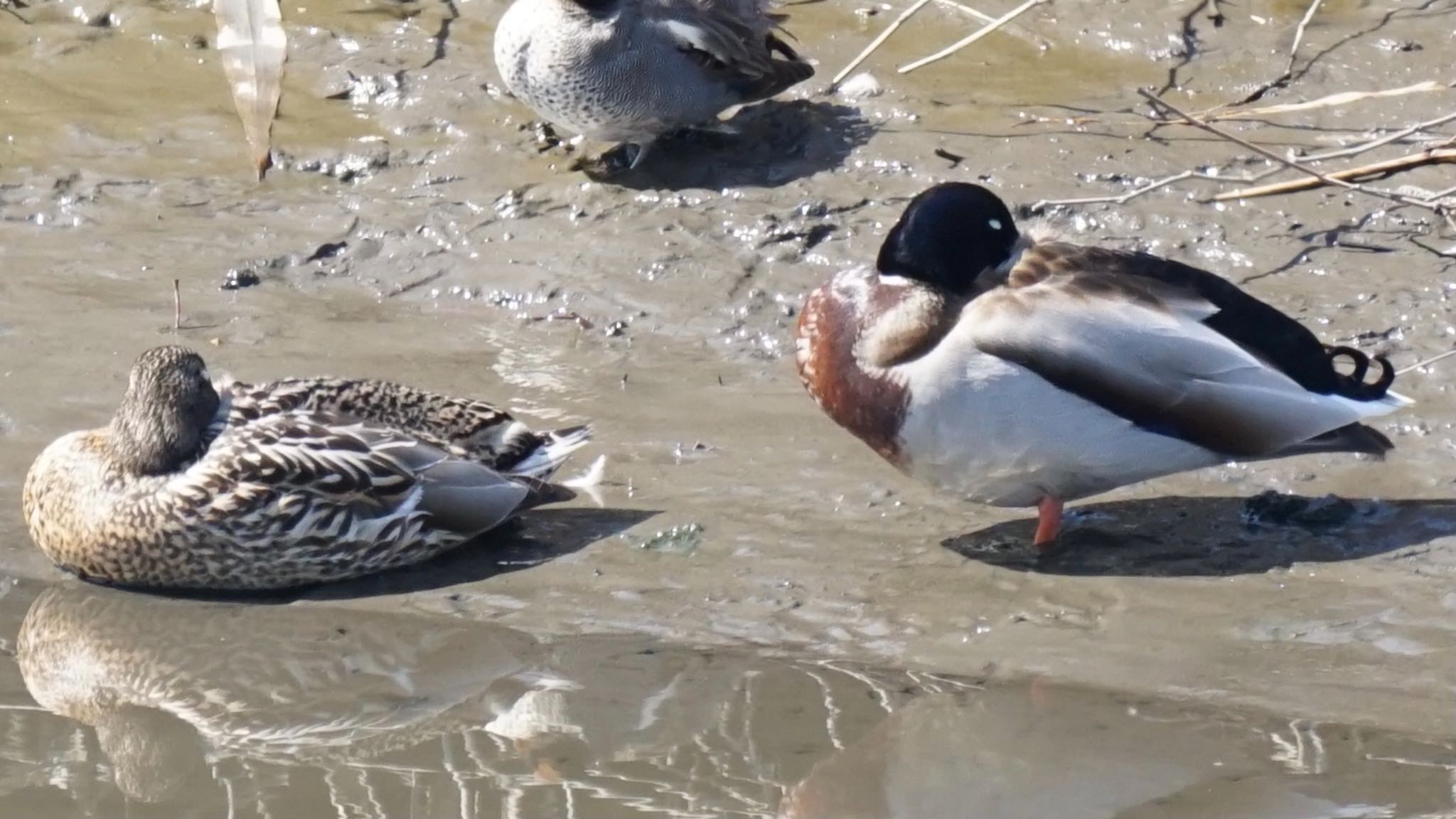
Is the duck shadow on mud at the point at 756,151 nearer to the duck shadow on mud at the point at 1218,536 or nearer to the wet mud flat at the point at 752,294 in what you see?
the wet mud flat at the point at 752,294

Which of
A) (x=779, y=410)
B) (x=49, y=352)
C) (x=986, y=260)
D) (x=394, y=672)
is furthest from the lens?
(x=49, y=352)

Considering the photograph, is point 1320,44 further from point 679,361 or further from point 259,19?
point 259,19

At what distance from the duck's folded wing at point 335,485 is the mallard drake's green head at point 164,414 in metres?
0.07

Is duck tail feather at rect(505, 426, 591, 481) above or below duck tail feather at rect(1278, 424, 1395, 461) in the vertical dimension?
below

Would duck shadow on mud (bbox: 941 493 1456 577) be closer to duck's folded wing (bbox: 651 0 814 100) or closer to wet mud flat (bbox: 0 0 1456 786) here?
wet mud flat (bbox: 0 0 1456 786)

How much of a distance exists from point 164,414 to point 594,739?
180 centimetres

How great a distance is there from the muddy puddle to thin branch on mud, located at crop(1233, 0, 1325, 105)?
4289 mm

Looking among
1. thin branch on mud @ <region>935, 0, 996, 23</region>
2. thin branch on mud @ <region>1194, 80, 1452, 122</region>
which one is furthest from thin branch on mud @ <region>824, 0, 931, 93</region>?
thin branch on mud @ <region>1194, 80, 1452, 122</region>

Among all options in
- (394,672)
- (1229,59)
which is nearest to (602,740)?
(394,672)

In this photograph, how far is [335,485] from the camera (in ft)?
17.0

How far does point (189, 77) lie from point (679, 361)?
3.58 meters

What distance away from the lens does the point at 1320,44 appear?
26.6 feet

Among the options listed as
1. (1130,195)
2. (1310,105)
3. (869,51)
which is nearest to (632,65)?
(869,51)

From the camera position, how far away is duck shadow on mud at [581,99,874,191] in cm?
768
